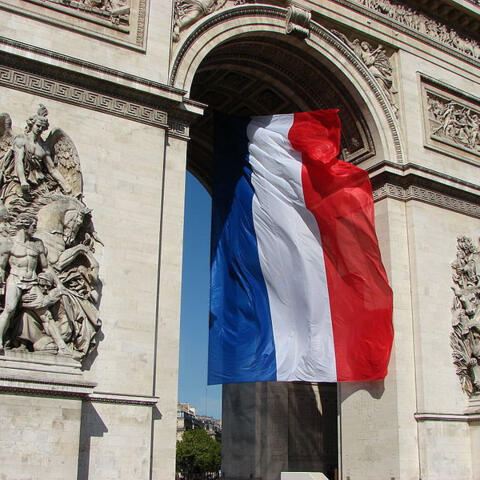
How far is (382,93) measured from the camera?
17969 mm

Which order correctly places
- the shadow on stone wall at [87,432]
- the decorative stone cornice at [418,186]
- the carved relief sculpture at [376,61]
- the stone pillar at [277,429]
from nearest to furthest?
the shadow on stone wall at [87,432], the decorative stone cornice at [418,186], the carved relief sculpture at [376,61], the stone pillar at [277,429]

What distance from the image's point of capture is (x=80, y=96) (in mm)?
13273

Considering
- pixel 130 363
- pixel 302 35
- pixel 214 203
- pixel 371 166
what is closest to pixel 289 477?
pixel 130 363

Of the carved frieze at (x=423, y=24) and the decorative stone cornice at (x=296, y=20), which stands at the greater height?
the carved frieze at (x=423, y=24)

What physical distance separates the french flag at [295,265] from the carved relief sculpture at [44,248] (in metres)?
4.23

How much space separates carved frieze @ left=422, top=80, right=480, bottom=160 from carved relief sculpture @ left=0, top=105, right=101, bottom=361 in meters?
9.75

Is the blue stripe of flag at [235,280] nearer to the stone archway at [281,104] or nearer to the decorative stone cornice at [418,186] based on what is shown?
the stone archway at [281,104]

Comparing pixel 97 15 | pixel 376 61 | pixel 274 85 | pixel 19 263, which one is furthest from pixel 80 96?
pixel 376 61

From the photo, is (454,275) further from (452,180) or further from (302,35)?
(302,35)

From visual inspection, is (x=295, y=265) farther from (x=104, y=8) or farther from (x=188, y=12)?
(x=104, y=8)

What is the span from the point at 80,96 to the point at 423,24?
10.6 meters

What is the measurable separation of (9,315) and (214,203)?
23.1 feet

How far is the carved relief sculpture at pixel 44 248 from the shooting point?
11117 mm

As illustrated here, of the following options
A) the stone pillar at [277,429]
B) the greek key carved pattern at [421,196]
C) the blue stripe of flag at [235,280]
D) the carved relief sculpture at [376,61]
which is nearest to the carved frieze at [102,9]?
the blue stripe of flag at [235,280]
